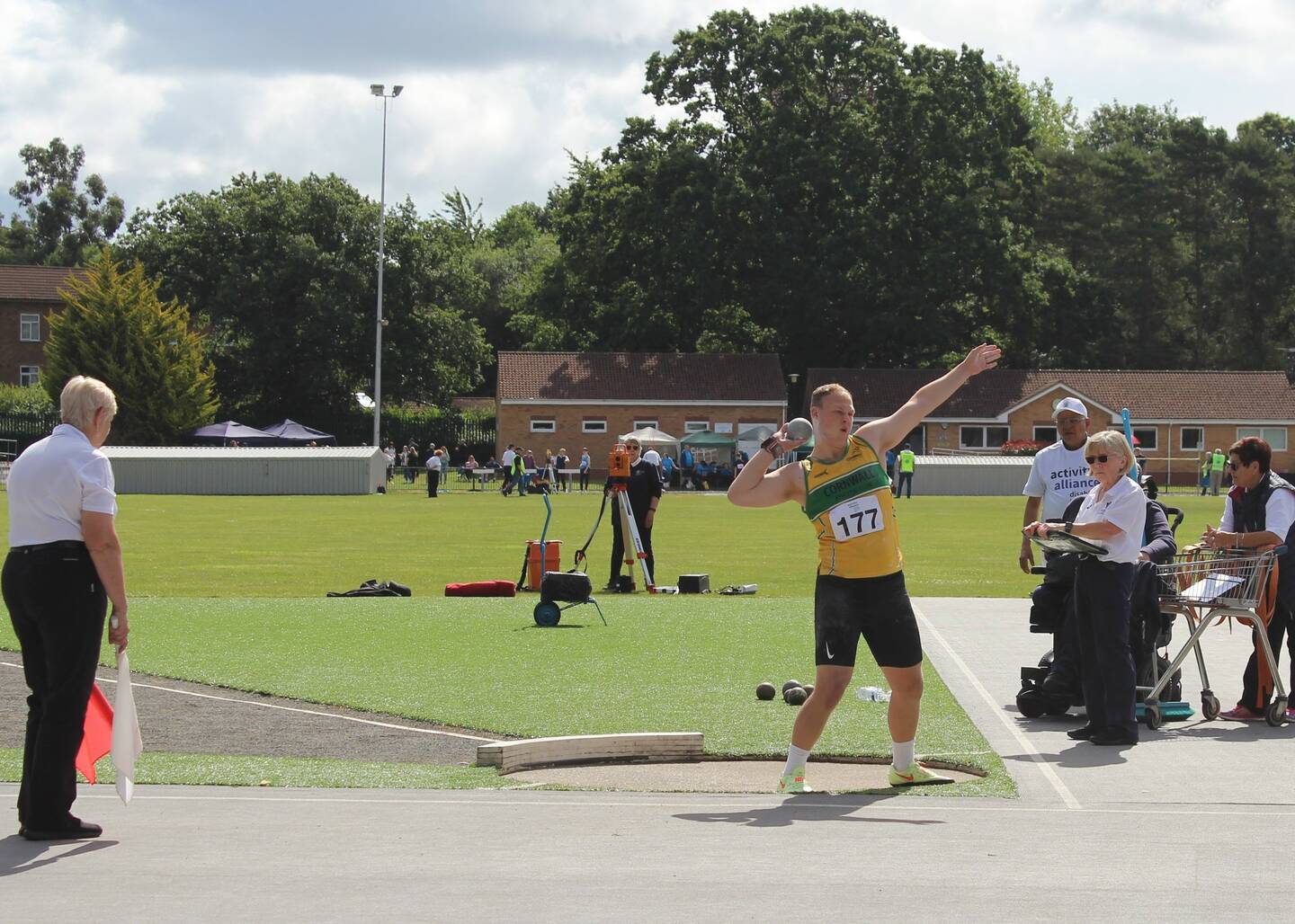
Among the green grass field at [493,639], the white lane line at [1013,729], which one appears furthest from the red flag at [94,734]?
the white lane line at [1013,729]

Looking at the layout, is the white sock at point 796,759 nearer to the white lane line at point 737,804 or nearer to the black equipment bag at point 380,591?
the white lane line at point 737,804

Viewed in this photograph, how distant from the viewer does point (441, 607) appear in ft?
55.0

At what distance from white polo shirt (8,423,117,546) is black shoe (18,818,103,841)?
1.14 m

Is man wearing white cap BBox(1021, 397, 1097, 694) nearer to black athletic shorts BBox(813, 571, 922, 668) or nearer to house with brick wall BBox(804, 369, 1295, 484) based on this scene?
black athletic shorts BBox(813, 571, 922, 668)

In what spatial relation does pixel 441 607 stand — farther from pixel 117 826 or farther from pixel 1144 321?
pixel 1144 321

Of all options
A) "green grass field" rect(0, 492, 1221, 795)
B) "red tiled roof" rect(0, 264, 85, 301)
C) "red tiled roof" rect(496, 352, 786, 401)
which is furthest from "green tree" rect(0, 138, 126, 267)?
"green grass field" rect(0, 492, 1221, 795)

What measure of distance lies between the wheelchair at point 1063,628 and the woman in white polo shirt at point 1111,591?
562 millimetres

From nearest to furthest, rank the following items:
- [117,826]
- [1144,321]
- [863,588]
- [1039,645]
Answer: [117,826], [863,588], [1039,645], [1144,321]

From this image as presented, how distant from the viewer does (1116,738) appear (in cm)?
887

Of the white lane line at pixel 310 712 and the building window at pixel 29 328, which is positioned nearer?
the white lane line at pixel 310 712

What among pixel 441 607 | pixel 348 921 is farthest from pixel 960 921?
pixel 441 607

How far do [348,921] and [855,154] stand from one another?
68.2 m

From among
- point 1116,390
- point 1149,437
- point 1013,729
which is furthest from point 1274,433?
point 1013,729

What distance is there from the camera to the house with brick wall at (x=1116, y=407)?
72.4m
